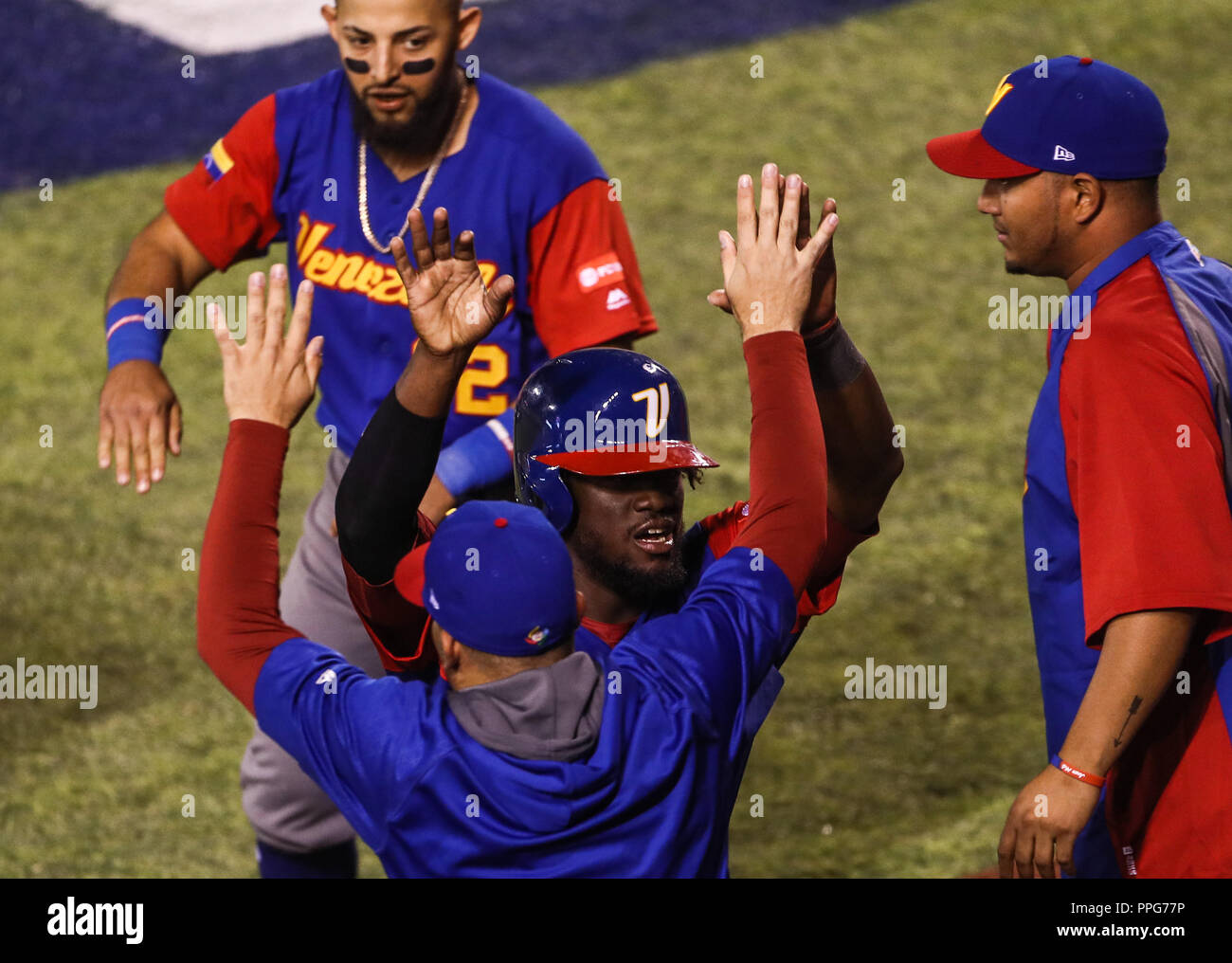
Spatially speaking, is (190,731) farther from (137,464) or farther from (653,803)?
(653,803)

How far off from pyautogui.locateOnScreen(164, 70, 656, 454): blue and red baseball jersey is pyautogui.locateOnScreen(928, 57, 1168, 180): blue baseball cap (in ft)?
3.74

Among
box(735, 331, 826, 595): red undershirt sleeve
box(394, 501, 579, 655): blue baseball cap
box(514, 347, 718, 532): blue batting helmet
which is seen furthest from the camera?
box(514, 347, 718, 532): blue batting helmet

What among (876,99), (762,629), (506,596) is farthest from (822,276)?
(876,99)

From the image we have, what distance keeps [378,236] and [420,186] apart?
17cm

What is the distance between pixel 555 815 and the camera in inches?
98.9

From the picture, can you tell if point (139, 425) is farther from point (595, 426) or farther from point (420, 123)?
point (595, 426)

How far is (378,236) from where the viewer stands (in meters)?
4.23

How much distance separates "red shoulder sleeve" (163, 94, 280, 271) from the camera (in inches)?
172

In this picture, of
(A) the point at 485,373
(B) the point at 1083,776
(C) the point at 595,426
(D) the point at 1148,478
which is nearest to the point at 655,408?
(C) the point at 595,426

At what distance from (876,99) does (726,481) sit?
3719 mm
